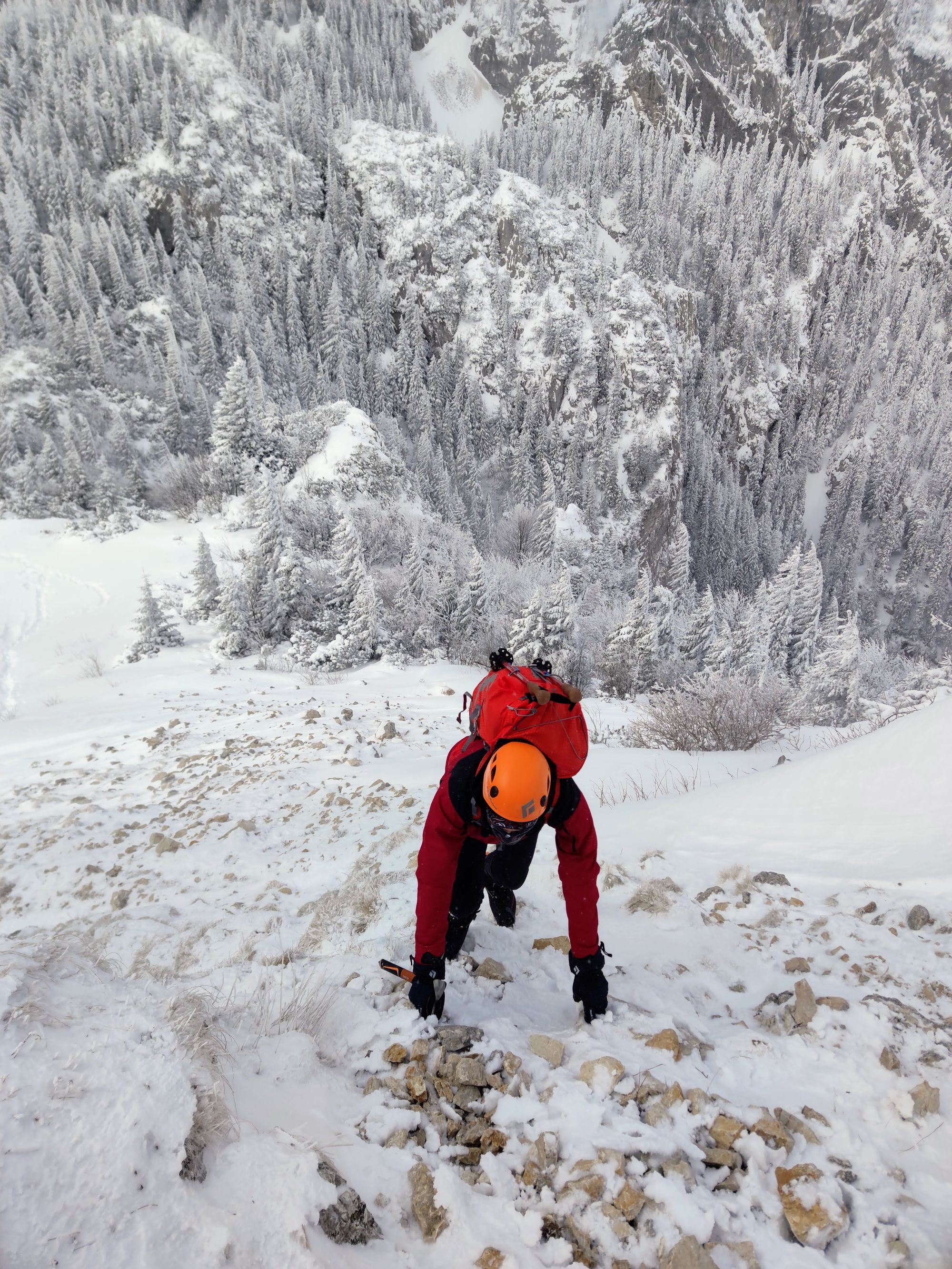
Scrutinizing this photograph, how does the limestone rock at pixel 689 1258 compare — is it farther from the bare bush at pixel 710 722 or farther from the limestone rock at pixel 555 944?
the bare bush at pixel 710 722

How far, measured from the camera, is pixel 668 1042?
2684 mm

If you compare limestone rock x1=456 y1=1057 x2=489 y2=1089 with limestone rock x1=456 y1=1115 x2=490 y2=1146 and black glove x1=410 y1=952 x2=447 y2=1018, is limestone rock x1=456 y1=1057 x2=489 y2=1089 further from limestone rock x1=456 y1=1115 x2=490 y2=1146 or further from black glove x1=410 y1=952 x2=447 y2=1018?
black glove x1=410 y1=952 x2=447 y2=1018

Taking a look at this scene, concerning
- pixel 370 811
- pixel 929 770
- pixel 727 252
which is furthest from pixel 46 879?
pixel 727 252

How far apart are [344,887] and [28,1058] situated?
9.76ft

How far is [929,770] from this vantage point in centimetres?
448

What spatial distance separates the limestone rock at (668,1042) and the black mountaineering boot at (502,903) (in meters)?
1.02

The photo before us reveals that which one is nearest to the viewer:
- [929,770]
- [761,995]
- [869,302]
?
[761,995]

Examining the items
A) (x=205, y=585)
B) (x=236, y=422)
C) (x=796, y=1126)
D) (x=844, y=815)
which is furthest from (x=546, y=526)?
(x=796, y=1126)

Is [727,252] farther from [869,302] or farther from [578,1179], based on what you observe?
[578,1179]

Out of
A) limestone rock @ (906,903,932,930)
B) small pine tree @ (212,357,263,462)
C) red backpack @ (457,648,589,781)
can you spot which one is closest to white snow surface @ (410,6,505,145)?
small pine tree @ (212,357,263,462)

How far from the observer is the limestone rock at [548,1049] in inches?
102

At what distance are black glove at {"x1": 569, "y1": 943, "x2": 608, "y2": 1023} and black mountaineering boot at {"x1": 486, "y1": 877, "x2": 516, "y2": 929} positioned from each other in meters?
0.58

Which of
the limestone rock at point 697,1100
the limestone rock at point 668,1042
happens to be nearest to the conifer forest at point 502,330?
the limestone rock at point 668,1042

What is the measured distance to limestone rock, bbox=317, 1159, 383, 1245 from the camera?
169 cm
